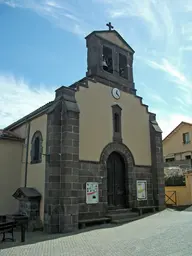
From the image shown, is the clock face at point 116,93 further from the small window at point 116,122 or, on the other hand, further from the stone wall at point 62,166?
the stone wall at point 62,166

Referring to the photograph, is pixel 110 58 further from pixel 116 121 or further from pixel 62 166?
pixel 62 166

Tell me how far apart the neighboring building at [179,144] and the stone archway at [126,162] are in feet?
54.6

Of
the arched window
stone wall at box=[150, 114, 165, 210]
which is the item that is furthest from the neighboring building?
the arched window

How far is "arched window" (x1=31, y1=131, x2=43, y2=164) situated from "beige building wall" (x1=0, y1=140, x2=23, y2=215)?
4.70 feet

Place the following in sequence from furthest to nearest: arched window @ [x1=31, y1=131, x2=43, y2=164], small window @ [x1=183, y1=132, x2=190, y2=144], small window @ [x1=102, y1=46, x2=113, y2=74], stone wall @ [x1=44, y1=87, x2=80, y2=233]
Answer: small window @ [x1=183, y1=132, x2=190, y2=144]
small window @ [x1=102, y1=46, x2=113, y2=74]
arched window @ [x1=31, y1=131, x2=43, y2=164]
stone wall @ [x1=44, y1=87, x2=80, y2=233]

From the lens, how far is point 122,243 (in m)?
7.78

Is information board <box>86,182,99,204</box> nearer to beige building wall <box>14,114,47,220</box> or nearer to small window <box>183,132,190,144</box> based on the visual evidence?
beige building wall <box>14,114,47,220</box>

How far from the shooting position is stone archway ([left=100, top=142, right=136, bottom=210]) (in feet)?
42.8

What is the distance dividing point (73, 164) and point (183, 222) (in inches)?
195

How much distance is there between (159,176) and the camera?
1520 cm

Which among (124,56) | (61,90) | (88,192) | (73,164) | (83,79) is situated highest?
(124,56)

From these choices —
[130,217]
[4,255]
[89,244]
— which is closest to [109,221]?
[130,217]

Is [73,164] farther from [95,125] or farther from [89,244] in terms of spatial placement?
[89,244]

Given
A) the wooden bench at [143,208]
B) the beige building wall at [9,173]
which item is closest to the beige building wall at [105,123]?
the wooden bench at [143,208]
